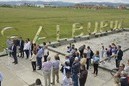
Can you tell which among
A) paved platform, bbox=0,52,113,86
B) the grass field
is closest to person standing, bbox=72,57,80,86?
paved platform, bbox=0,52,113,86

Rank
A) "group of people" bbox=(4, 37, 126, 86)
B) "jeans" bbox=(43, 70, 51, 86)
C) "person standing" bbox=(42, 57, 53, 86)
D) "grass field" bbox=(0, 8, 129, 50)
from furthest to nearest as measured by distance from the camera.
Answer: "grass field" bbox=(0, 8, 129, 50), "jeans" bbox=(43, 70, 51, 86), "person standing" bbox=(42, 57, 53, 86), "group of people" bbox=(4, 37, 126, 86)

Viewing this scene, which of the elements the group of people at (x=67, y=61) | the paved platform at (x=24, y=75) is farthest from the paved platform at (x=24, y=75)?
the group of people at (x=67, y=61)

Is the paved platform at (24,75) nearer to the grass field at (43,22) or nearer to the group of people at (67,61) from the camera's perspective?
the group of people at (67,61)

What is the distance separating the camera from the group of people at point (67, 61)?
41.6 ft

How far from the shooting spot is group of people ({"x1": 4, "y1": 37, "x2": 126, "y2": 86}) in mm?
12695

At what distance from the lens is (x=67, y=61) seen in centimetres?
1402

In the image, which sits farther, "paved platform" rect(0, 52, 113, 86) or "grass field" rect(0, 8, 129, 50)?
"grass field" rect(0, 8, 129, 50)

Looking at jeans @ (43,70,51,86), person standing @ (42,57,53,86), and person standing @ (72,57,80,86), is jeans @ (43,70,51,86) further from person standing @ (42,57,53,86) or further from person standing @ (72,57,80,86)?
person standing @ (72,57,80,86)

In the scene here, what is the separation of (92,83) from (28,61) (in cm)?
575

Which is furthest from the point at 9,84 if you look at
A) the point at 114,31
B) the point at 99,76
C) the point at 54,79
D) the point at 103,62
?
the point at 114,31

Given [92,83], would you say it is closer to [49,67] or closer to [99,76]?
[99,76]

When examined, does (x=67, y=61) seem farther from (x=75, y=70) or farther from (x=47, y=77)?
(x=47, y=77)

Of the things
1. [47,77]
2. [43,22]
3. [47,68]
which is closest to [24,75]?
[47,77]

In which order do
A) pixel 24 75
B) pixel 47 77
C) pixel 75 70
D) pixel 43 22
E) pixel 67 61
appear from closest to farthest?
pixel 75 70
pixel 47 77
pixel 67 61
pixel 24 75
pixel 43 22
